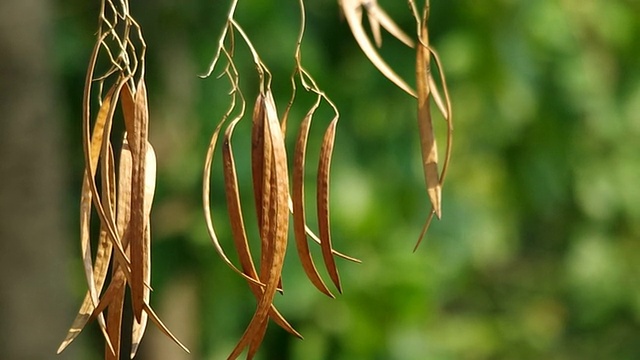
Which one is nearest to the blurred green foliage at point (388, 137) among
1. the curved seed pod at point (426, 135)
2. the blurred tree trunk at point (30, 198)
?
the blurred tree trunk at point (30, 198)

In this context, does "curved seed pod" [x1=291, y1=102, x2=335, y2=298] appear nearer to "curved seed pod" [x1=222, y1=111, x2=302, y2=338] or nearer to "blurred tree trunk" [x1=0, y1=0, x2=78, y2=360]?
"curved seed pod" [x1=222, y1=111, x2=302, y2=338]

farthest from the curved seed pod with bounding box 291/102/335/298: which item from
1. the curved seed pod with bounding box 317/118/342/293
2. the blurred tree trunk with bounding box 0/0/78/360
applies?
the blurred tree trunk with bounding box 0/0/78/360

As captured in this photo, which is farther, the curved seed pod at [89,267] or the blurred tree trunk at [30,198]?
the blurred tree trunk at [30,198]

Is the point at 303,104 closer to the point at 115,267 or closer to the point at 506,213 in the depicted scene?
the point at 506,213

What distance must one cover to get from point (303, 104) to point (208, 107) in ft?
0.51

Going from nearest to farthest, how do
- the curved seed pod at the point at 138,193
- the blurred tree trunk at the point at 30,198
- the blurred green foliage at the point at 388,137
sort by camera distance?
the curved seed pod at the point at 138,193
the blurred tree trunk at the point at 30,198
the blurred green foliage at the point at 388,137

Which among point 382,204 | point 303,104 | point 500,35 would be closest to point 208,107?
point 303,104

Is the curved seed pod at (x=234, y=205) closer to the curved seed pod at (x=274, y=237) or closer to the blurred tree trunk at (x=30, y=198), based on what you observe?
the curved seed pod at (x=274, y=237)

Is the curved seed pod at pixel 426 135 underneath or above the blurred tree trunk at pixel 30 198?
above

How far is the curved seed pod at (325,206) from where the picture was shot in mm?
547

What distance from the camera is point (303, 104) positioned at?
182 centimetres

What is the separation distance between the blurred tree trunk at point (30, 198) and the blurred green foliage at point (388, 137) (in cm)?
22

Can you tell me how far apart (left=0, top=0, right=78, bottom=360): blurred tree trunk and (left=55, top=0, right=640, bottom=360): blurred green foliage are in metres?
0.22

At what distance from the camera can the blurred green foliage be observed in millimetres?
1839
